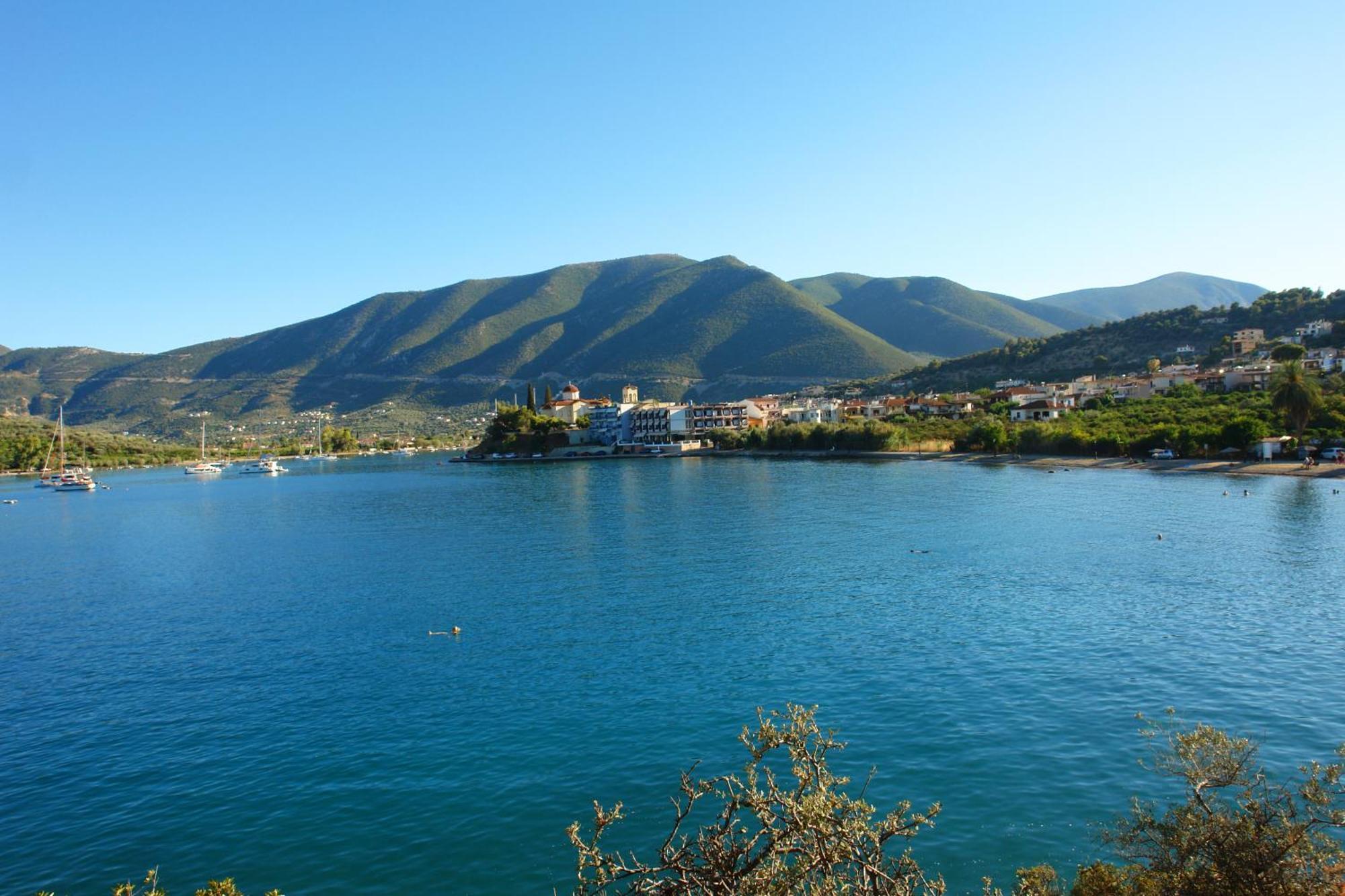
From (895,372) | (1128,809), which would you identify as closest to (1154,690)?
(1128,809)

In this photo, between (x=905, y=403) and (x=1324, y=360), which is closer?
(x=1324, y=360)

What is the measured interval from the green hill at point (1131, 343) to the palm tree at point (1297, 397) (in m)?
48.0

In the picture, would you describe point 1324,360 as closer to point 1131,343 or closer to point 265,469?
point 1131,343

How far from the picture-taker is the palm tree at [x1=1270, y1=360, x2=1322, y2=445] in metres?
56.6

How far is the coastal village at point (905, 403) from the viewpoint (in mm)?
85125

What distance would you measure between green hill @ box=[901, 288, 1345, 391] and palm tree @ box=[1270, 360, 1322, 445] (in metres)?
48.0

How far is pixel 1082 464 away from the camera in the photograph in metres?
68.2

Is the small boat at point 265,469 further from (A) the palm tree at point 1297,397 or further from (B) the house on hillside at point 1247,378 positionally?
(B) the house on hillside at point 1247,378

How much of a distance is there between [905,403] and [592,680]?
99.2 m

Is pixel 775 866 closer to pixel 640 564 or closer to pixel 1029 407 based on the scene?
pixel 640 564

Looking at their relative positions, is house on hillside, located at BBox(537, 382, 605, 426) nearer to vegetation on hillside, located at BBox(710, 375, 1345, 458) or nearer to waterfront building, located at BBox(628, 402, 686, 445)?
waterfront building, located at BBox(628, 402, 686, 445)

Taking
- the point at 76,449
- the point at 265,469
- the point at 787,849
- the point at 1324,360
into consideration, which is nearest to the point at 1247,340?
the point at 1324,360

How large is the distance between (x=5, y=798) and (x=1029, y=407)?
9361 centimetres

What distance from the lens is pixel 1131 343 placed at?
122812mm
